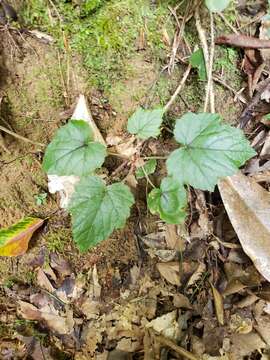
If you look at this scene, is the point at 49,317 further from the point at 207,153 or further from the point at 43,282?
the point at 207,153

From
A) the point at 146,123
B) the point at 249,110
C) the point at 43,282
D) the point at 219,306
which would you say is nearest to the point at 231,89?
the point at 249,110

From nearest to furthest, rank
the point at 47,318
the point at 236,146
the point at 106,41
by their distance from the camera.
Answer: the point at 236,146 < the point at 106,41 < the point at 47,318

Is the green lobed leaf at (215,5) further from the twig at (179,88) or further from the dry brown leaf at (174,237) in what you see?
the dry brown leaf at (174,237)

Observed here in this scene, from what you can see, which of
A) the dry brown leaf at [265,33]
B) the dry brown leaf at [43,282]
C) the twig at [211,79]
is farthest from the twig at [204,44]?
the dry brown leaf at [43,282]

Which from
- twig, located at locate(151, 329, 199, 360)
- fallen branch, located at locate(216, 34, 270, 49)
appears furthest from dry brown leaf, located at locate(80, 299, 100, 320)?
fallen branch, located at locate(216, 34, 270, 49)

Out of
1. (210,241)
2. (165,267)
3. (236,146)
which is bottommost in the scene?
(165,267)

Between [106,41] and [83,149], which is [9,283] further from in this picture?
[106,41]

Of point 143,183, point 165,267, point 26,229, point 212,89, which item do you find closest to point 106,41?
point 212,89

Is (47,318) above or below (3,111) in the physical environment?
below
